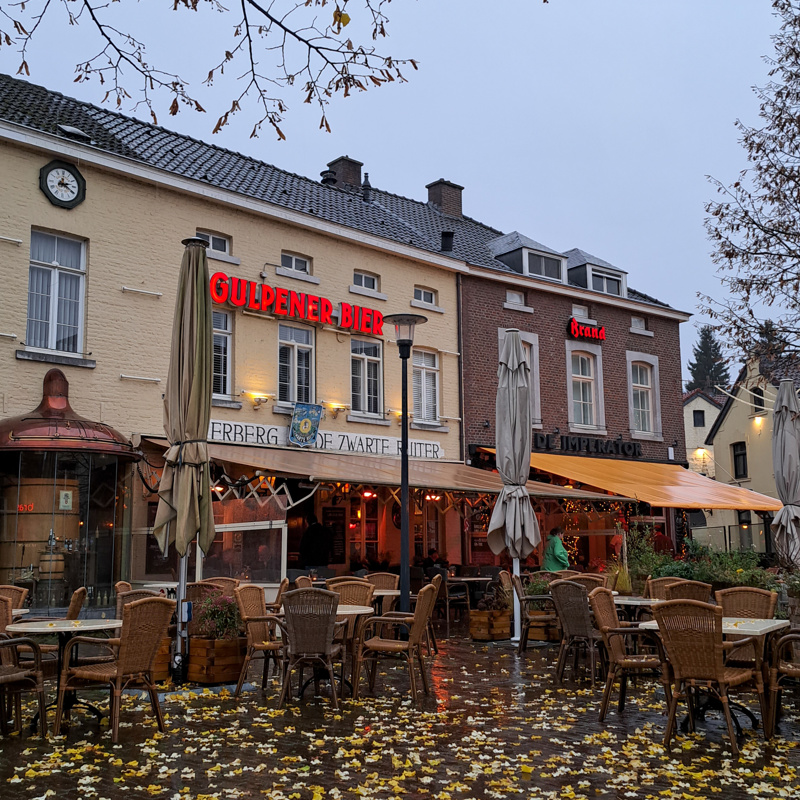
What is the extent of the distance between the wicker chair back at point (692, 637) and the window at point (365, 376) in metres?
10.5

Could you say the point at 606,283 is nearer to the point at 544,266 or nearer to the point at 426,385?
the point at 544,266

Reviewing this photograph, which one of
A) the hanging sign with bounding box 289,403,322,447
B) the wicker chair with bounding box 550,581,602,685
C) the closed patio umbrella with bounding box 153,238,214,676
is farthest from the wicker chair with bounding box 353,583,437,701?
the hanging sign with bounding box 289,403,322,447

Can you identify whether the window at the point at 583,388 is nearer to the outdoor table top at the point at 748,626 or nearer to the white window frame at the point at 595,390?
the white window frame at the point at 595,390

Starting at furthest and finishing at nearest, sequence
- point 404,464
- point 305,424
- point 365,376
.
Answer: point 365,376 → point 305,424 → point 404,464

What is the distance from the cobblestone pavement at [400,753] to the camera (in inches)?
195

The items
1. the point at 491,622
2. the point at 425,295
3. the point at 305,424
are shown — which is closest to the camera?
the point at 491,622

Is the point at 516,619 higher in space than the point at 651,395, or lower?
lower

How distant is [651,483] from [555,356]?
143 inches

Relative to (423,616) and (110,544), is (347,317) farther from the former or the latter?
(423,616)

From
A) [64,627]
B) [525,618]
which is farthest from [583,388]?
[64,627]

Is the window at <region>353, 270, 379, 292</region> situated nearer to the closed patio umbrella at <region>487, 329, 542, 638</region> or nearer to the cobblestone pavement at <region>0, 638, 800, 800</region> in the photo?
the closed patio umbrella at <region>487, 329, 542, 638</region>

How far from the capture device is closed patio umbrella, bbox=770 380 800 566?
12.5 meters

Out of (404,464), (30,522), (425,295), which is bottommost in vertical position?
(30,522)

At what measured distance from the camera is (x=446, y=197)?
876 inches
